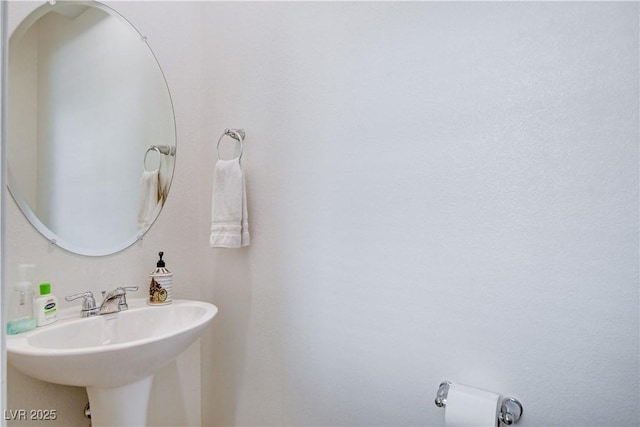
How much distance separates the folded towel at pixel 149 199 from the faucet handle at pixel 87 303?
32 cm

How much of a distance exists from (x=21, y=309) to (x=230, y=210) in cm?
71

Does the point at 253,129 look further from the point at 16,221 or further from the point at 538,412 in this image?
the point at 538,412

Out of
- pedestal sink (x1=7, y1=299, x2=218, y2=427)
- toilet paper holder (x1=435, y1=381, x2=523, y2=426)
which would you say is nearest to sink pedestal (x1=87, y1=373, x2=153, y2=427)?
pedestal sink (x1=7, y1=299, x2=218, y2=427)

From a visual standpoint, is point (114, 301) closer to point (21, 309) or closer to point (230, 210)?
point (21, 309)

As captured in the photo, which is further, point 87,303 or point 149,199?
point 149,199

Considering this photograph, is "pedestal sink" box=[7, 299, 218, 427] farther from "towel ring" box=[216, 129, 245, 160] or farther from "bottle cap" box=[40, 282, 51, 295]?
"towel ring" box=[216, 129, 245, 160]

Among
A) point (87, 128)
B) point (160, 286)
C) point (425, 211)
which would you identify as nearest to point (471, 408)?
point (425, 211)

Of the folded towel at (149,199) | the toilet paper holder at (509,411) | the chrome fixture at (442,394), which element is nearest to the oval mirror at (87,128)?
the folded towel at (149,199)

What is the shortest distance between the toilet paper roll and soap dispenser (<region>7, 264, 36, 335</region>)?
4.03ft

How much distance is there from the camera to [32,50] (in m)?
1.28

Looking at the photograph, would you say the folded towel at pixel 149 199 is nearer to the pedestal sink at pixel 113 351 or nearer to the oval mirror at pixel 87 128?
the oval mirror at pixel 87 128

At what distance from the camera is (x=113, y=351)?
103 centimetres

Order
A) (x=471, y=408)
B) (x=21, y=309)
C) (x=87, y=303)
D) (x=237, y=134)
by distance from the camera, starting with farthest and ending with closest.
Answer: (x=237, y=134) < (x=87, y=303) < (x=21, y=309) < (x=471, y=408)

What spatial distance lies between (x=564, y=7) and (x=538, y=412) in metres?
1.05
